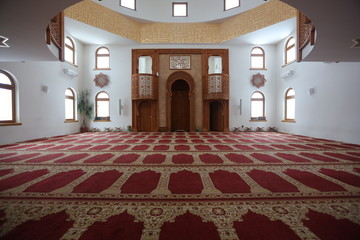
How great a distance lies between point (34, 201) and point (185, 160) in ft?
7.32

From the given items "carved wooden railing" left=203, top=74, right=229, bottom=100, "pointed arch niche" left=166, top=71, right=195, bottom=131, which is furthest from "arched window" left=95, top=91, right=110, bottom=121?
"carved wooden railing" left=203, top=74, right=229, bottom=100

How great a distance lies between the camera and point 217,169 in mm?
2770

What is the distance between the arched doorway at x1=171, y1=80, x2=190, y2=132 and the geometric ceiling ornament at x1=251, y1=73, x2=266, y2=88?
141 inches

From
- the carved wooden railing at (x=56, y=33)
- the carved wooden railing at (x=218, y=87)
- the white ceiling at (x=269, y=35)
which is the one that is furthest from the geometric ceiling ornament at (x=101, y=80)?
the white ceiling at (x=269, y=35)

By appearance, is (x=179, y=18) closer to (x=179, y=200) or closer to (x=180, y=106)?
(x=180, y=106)

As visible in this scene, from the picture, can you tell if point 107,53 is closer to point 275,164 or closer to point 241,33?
point 241,33

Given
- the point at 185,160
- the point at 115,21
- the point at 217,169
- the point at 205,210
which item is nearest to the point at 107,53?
the point at 115,21

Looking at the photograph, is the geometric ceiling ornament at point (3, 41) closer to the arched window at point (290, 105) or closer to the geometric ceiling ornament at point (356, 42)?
the geometric ceiling ornament at point (356, 42)

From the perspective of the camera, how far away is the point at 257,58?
9258mm

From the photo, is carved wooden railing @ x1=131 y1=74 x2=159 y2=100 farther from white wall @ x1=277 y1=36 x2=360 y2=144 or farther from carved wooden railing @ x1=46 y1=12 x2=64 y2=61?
white wall @ x1=277 y1=36 x2=360 y2=144

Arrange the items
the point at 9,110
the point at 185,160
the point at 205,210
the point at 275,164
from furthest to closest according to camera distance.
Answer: the point at 9,110, the point at 185,160, the point at 275,164, the point at 205,210

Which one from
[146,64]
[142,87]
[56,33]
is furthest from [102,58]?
[56,33]

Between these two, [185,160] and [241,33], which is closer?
[185,160]

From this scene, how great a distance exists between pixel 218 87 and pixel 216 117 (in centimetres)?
181
